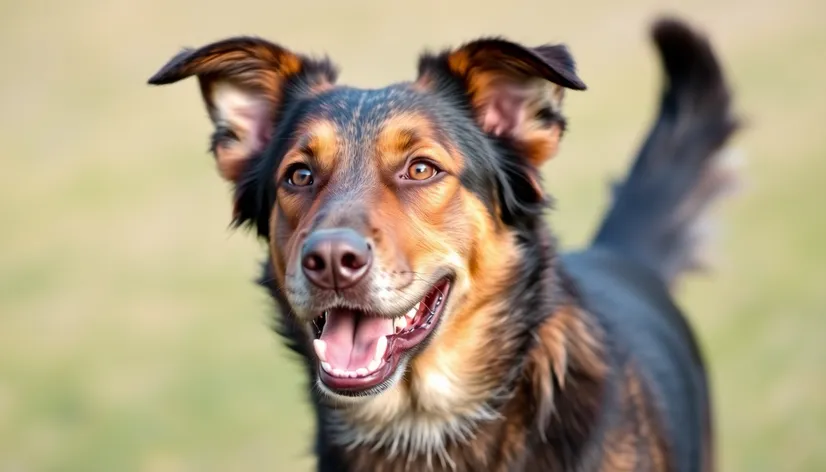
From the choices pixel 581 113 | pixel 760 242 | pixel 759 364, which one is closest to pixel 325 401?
pixel 759 364

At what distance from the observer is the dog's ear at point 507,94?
3.84 metres

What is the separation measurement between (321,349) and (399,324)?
278 mm

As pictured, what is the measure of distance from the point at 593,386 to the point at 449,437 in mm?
543

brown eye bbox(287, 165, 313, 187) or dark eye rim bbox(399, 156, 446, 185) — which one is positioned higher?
dark eye rim bbox(399, 156, 446, 185)

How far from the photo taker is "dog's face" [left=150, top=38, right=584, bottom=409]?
11.0 ft

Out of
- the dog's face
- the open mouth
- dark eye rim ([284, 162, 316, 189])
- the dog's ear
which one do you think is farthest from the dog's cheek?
the dog's ear

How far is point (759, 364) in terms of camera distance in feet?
24.1

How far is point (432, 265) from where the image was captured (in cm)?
350

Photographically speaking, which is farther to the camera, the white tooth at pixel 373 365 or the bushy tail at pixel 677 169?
the bushy tail at pixel 677 169

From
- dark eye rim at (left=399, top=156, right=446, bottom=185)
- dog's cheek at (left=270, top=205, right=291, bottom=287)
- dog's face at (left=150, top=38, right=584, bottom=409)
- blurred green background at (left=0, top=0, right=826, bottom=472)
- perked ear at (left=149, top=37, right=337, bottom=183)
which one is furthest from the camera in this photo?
blurred green background at (left=0, top=0, right=826, bottom=472)

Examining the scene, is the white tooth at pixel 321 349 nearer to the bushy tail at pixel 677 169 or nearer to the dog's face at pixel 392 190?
the dog's face at pixel 392 190

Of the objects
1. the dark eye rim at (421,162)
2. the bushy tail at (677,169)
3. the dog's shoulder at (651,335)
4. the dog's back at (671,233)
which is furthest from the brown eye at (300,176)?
the bushy tail at (677,169)

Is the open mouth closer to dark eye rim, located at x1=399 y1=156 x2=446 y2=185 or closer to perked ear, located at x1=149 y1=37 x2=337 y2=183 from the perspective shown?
dark eye rim, located at x1=399 y1=156 x2=446 y2=185

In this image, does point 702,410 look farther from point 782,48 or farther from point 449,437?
point 782,48
